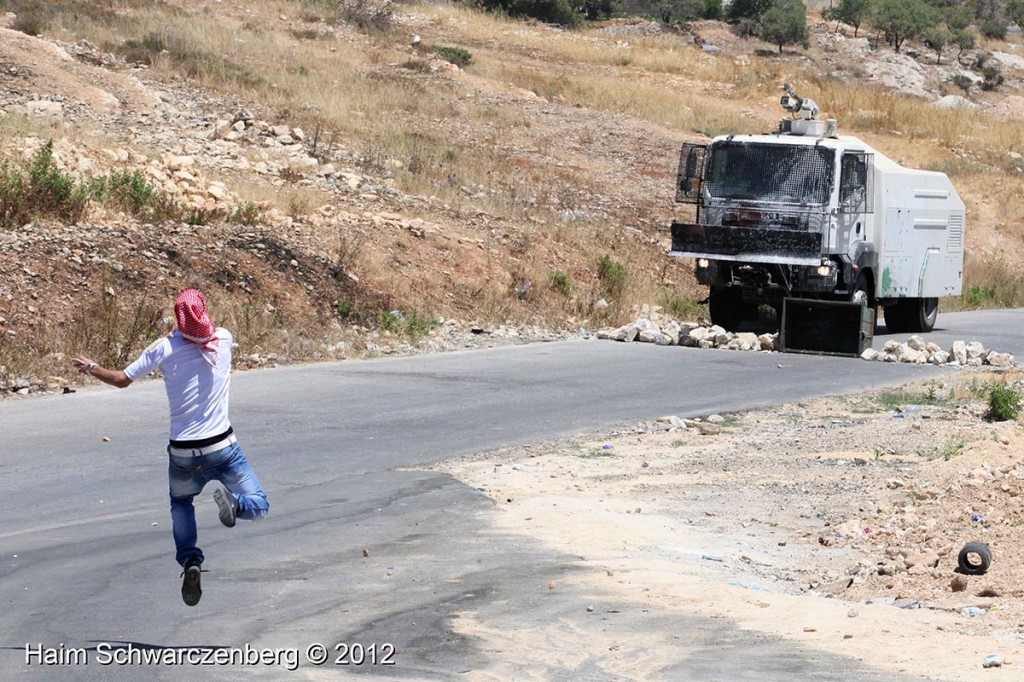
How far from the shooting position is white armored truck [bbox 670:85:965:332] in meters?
20.7

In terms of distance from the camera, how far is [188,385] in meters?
7.26

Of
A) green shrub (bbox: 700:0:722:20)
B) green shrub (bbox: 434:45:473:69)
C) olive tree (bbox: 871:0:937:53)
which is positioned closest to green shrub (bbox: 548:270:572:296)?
green shrub (bbox: 434:45:473:69)

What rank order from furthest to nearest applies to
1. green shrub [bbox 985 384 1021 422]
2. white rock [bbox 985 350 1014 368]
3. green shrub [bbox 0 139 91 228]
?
white rock [bbox 985 350 1014 368] < green shrub [bbox 0 139 91 228] < green shrub [bbox 985 384 1021 422]

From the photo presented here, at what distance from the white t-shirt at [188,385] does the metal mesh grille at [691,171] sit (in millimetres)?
14585

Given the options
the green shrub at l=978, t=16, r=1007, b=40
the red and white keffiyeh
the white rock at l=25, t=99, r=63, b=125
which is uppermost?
the green shrub at l=978, t=16, r=1007, b=40

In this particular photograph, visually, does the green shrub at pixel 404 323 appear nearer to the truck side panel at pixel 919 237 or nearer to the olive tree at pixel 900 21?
the truck side panel at pixel 919 237

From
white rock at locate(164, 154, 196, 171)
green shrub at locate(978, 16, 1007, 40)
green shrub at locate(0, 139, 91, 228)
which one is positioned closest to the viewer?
green shrub at locate(0, 139, 91, 228)

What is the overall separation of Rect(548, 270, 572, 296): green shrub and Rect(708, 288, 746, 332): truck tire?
2327 millimetres

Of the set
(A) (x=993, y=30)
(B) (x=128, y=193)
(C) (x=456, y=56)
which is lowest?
(B) (x=128, y=193)

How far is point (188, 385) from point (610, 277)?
1742 cm

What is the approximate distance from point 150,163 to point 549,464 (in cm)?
1396

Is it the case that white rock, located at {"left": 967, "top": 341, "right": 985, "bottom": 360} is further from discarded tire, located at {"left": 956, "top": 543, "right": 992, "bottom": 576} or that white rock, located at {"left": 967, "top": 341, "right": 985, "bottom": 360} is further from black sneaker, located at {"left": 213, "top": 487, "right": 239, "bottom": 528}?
black sneaker, located at {"left": 213, "top": 487, "right": 239, "bottom": 528}

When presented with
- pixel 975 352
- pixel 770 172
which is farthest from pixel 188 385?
pixel 770 172

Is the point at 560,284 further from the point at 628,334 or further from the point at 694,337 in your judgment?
the point at 694,337
